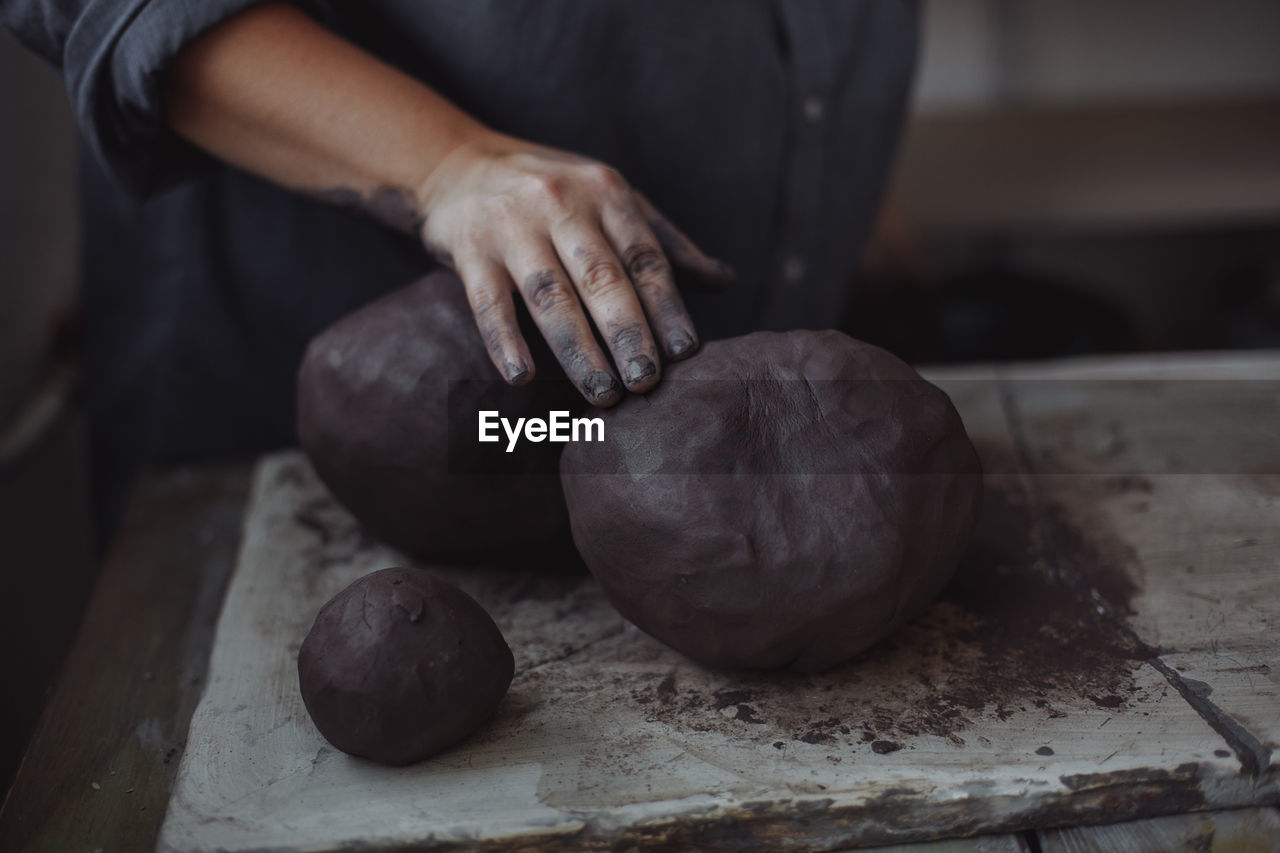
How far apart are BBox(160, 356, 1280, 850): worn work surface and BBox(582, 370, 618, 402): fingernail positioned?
0.37 metres

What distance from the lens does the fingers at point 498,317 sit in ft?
4.55

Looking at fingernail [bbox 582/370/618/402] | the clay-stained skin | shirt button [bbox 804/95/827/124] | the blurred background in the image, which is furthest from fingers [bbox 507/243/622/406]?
the blurred background

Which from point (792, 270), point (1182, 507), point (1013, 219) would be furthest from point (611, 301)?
point (1013, 219)

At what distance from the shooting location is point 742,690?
4.43ft

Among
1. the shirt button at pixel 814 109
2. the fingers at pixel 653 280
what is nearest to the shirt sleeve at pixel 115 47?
the fingers at pixel 653 280

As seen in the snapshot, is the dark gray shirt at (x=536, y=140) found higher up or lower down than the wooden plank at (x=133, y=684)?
higher up

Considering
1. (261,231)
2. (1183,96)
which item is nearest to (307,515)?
(261,231)

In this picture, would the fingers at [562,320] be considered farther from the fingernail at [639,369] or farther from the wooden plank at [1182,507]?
the wooden plank at [1182,507]

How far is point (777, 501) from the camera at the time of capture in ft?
4.10

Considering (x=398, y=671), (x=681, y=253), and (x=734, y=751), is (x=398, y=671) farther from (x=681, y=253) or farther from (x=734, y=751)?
(x=681, y=253)

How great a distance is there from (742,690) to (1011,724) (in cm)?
33

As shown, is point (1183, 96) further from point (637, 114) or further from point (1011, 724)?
point (1011, 724)

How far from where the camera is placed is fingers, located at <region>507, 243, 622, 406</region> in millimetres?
1347

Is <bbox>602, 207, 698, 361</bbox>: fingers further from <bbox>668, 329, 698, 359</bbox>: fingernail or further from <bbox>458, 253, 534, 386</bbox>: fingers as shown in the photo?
<bbox>458, 253, 534, 386</bbox>: fingers
